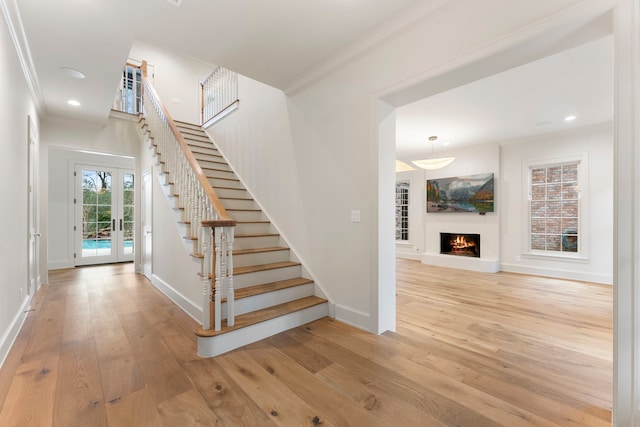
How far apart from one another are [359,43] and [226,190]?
9.29 ft

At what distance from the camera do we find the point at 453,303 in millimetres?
3525

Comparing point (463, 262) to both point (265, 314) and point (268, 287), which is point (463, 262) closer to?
point (268, 287)

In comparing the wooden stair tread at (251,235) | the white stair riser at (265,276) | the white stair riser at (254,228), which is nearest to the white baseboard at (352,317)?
the white stair riser at (265,276)

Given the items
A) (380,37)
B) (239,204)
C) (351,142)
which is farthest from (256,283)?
(380,37)

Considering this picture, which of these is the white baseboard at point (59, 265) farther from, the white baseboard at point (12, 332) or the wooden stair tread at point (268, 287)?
the wooden stair tread at point (268, 287)

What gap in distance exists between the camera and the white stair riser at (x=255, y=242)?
352 cm

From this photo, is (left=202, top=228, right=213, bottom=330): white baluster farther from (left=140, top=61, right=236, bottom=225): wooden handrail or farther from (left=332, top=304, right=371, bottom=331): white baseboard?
(left=332, top=304, right=371, bottom=331): white baseboard

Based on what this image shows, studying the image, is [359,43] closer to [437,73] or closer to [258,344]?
[437,73]

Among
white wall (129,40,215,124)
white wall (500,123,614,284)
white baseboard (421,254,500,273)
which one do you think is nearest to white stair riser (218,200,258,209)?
white wall (129,40,215,124)

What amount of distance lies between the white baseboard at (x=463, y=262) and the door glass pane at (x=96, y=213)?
7.63 meters

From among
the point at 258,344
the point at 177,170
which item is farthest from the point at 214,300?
the point at 177,170

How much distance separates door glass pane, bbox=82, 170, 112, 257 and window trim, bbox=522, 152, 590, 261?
9175 mm

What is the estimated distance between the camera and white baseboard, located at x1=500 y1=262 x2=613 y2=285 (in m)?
4.61

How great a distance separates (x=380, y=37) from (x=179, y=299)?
3508mm
